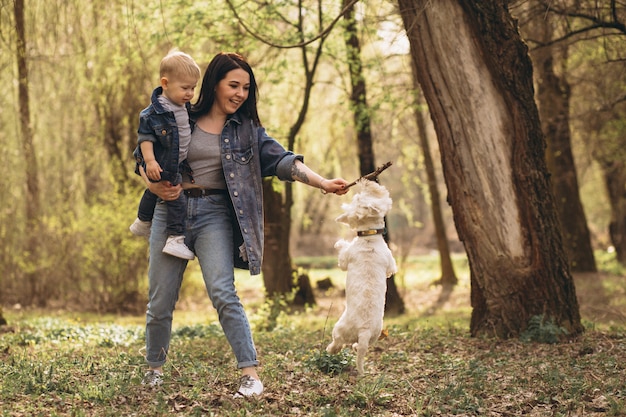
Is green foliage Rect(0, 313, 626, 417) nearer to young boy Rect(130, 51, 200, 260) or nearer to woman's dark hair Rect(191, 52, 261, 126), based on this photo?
young boy Rect(130, 51, 200, 260)

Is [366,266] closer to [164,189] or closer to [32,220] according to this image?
[164,189]

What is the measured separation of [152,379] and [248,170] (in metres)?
1.42

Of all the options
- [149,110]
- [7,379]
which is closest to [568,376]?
[149,110]

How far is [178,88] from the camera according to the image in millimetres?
4066

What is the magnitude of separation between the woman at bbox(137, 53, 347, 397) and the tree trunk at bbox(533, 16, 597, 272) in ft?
32.8

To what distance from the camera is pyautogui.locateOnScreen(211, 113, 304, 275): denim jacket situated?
422cm

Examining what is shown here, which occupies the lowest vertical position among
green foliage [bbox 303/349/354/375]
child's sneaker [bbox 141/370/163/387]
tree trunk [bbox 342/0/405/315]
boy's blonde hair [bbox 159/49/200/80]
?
green foliage [bbox 303/349/354/375]

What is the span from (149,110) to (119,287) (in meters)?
9.04

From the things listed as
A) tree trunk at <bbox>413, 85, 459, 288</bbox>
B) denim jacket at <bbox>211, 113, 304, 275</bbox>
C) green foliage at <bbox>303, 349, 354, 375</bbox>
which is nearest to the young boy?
denim jacket at <bbox>211, 113, 304, 275</bbox>

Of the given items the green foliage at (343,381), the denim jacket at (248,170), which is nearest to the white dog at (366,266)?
the green foliage at (343,381)

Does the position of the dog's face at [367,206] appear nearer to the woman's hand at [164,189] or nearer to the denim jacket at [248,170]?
the denim jacket at [248,170]

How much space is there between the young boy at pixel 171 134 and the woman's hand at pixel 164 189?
0.10ft

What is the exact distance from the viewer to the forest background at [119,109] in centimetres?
987

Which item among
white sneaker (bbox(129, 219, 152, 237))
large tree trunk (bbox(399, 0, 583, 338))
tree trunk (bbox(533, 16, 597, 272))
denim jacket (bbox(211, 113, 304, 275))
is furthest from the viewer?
tree trunk (bbox(533, 16, 597, 272))
